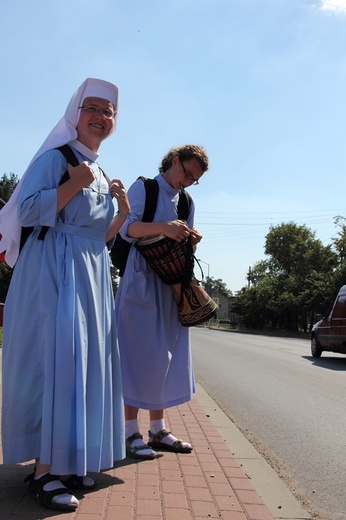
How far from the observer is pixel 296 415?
6727mm

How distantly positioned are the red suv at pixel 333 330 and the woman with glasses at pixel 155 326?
10463mm

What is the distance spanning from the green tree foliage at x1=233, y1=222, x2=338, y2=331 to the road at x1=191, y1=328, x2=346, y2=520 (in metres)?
33.1

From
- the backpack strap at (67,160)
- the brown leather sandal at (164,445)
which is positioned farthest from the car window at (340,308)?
the backpack strap at (67,160)

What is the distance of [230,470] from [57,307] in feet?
5.88

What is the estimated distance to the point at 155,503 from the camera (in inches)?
116

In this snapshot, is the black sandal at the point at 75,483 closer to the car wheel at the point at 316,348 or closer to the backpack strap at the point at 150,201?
the backpack strap at the point at 150,201

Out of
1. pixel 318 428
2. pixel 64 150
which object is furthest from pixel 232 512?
pixel 318 428

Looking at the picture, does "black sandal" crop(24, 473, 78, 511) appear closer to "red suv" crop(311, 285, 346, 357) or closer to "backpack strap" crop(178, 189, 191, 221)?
"backpack strap" crop(178, 189, 191, 221)

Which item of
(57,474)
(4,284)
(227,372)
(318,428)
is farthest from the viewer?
(4,284)

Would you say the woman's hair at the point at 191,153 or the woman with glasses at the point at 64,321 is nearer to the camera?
the woman with glasses at the point at 64,321

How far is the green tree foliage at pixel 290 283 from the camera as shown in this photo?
160ft

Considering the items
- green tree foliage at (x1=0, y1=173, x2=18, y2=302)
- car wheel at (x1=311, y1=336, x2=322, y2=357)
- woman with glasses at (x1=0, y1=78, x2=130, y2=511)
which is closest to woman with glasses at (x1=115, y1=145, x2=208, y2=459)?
woman with glasses at (x1=0, y1=78, x2=130, y2=511)

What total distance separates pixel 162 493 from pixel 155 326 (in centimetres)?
115

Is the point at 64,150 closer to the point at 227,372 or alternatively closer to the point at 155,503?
the point at 155,503
